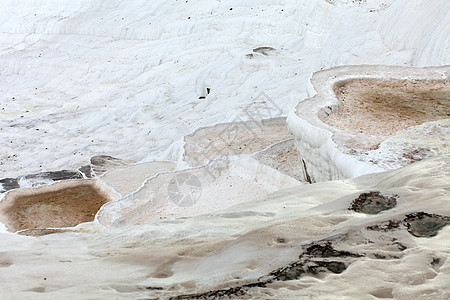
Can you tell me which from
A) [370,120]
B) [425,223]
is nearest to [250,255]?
[425,223]

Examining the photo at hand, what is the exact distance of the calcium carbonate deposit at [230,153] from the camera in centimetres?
277

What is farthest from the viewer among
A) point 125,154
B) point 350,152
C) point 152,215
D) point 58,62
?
point 58,62

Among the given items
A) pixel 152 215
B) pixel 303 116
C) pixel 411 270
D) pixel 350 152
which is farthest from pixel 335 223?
pixel 152 215

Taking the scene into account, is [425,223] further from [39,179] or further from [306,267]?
[39,179]

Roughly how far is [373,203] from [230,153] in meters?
7.21

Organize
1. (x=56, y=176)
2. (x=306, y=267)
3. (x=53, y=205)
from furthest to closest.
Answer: (x=56, y=176) → (x=53, y=205) → (x=306, y=267)

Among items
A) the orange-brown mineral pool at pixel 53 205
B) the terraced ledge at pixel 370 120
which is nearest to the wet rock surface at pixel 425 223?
the terraced ledge at pixel 370 120

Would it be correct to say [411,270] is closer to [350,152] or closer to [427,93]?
[350,152]

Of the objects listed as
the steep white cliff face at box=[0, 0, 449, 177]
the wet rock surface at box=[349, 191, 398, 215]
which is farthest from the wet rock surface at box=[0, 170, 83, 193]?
the wet rock surface at box=[349, 191, 398, 215]

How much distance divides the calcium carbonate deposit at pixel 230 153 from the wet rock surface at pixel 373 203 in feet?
0.05

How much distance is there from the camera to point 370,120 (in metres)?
6.62

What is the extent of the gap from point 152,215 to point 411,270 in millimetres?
6680

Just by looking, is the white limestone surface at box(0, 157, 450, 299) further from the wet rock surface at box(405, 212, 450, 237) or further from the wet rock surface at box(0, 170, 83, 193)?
the wet rock surface at box(0, 170, 83, 193)

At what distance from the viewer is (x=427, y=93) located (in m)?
7.53
